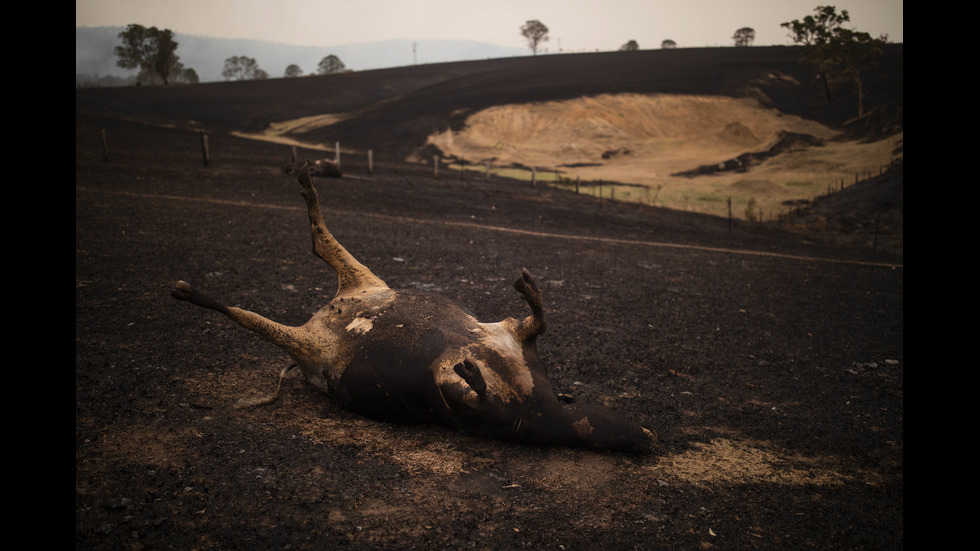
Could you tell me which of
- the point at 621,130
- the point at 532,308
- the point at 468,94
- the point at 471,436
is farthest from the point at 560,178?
the point at 471,436

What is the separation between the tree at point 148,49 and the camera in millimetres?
73812

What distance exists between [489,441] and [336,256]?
2223mm

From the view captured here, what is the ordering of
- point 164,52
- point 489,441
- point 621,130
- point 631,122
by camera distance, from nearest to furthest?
point 489,441, point 621,130, point 631,122, point 164,52

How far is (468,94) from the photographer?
51.7 meters

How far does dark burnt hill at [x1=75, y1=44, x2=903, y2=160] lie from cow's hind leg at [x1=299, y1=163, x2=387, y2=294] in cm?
3064

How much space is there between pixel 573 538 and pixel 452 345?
59.8 inches

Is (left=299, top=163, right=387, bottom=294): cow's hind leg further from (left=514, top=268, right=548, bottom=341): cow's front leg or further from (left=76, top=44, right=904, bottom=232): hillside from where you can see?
(left=76, top=44, right=904, bottom=232): hillside

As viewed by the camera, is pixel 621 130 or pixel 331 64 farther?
pixel 331 64

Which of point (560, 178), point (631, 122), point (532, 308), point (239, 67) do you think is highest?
point (239, 67)

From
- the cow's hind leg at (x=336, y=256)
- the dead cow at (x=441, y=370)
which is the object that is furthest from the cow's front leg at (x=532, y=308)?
the cow's hind leg at (x=336, y=256)

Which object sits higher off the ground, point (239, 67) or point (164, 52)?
point (239, 67)

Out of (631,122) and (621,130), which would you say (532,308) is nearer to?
(621,130)

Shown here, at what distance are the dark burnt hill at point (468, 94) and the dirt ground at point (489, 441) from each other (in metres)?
25.9

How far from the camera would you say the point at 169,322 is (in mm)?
6660
